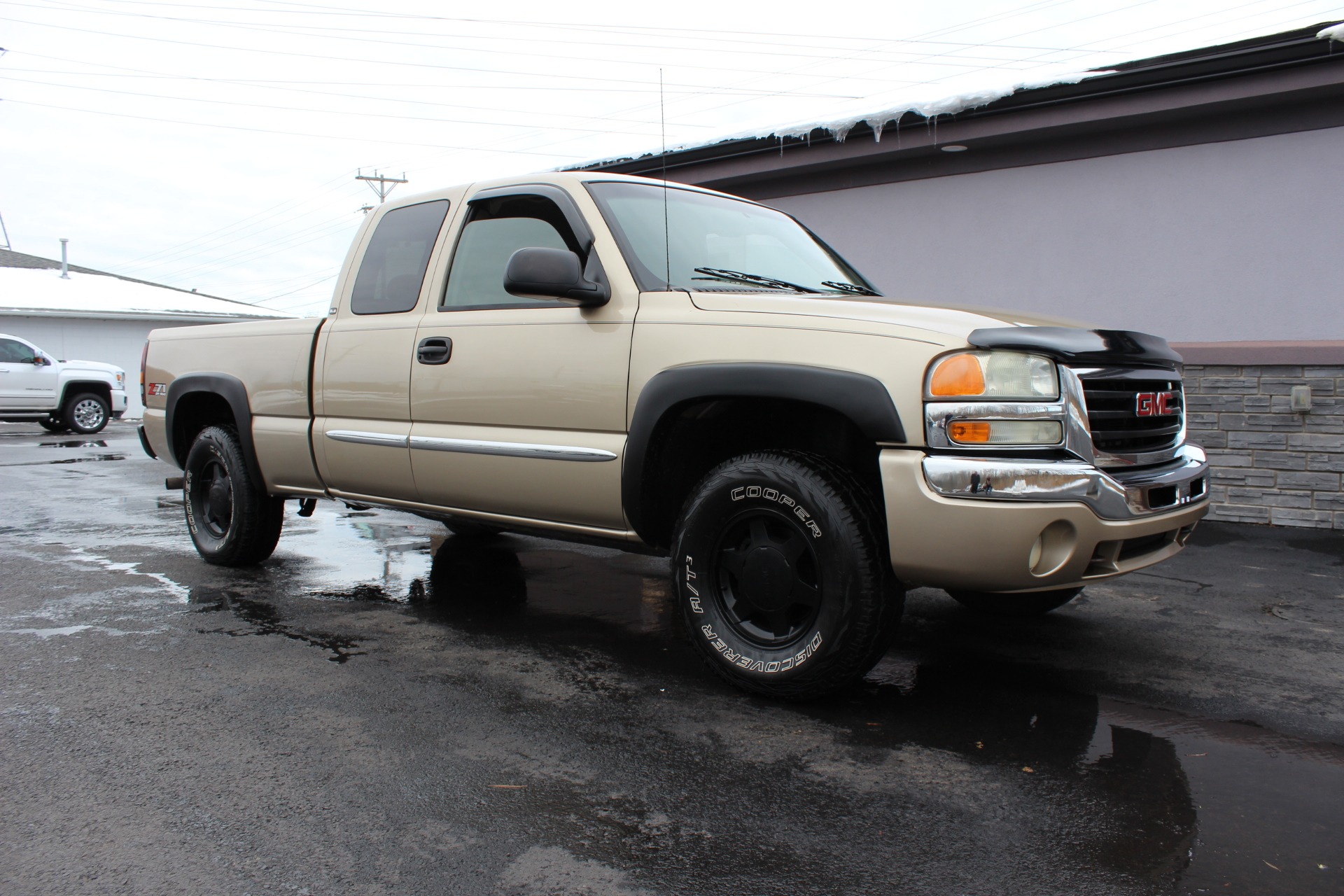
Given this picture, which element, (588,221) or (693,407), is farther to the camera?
(588,221)

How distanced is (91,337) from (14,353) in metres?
12.1

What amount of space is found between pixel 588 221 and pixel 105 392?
20756 millimetres

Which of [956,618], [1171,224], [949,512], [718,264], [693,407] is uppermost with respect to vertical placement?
[1171,224]

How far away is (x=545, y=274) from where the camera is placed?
379 cm

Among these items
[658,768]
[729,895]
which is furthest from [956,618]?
[729,895]

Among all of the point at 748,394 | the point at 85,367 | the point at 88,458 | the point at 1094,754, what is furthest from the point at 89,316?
the point at 1094,754

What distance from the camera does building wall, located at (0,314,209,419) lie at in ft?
99.5

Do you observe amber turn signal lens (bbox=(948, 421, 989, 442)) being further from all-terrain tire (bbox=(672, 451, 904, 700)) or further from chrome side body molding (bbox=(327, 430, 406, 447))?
chrome side body molding (bbox=(327, 430, 406, 447))

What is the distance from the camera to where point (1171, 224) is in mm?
8328

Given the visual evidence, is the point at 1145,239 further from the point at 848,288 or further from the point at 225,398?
the point at 225,398

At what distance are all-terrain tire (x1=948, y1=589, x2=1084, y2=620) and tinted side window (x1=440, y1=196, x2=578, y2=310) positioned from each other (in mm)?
2504

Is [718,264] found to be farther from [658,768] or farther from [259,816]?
[259,816]

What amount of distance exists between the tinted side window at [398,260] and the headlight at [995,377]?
2715 mm

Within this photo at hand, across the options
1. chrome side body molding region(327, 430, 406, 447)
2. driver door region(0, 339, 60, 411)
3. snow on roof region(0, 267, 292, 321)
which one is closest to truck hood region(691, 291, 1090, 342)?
chrome side body molding region(327, 430, 406, 447)
